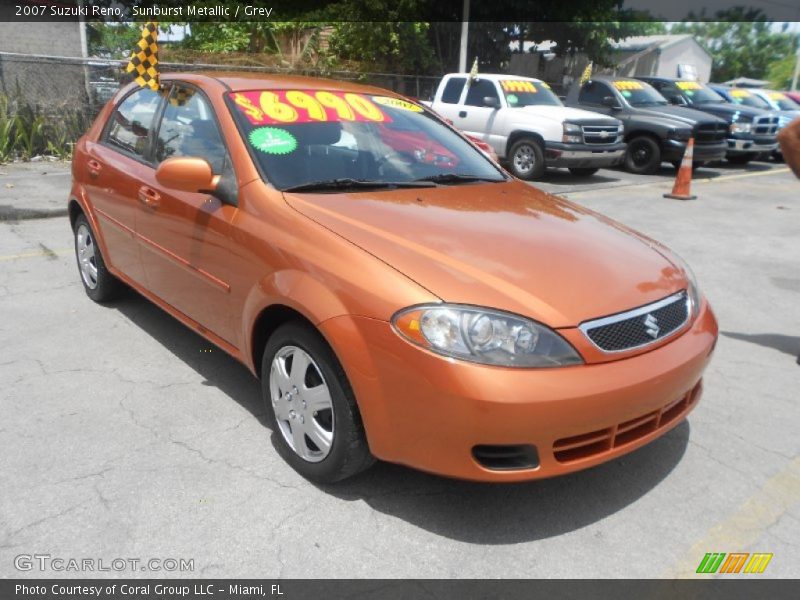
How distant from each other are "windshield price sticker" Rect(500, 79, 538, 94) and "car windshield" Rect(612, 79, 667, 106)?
2455 millimetres

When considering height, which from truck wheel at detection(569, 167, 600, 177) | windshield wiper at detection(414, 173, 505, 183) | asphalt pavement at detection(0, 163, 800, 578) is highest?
windshield wiper at detection(414, 173, 505, 183)

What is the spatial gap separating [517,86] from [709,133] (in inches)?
166

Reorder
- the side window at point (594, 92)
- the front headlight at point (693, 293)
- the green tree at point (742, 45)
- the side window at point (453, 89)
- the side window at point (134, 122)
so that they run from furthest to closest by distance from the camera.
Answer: the green tree at point (742, 45) → the side window at point (594, 92) → the side window at point (453, 89) → the side window at point (134, 122) → the front headlight at point (693, 293)

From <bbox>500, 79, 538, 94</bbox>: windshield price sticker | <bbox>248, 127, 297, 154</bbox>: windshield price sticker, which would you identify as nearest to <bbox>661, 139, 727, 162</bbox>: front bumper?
<bbox>500, 79, 538, 94</bbox>: windshield price sticker

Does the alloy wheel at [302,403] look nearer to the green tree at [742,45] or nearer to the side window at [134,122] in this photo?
the side window at [134,122]

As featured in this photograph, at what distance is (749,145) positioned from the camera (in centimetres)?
1571

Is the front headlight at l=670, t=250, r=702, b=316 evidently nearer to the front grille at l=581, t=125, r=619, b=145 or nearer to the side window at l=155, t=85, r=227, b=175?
the side window at l=155, t=85, r=227, b=175

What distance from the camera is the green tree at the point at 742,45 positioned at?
3302 inches

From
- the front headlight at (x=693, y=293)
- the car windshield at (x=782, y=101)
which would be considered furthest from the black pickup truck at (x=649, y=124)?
the front headlight at (x=693, y=293)

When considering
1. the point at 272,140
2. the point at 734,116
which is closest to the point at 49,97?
the point at 272,140

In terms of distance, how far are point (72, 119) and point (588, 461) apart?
1162 cm

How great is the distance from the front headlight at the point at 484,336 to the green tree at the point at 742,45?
295 ft

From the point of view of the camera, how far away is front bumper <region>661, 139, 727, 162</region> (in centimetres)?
1345

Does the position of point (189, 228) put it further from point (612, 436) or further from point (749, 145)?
point (749, 145)
